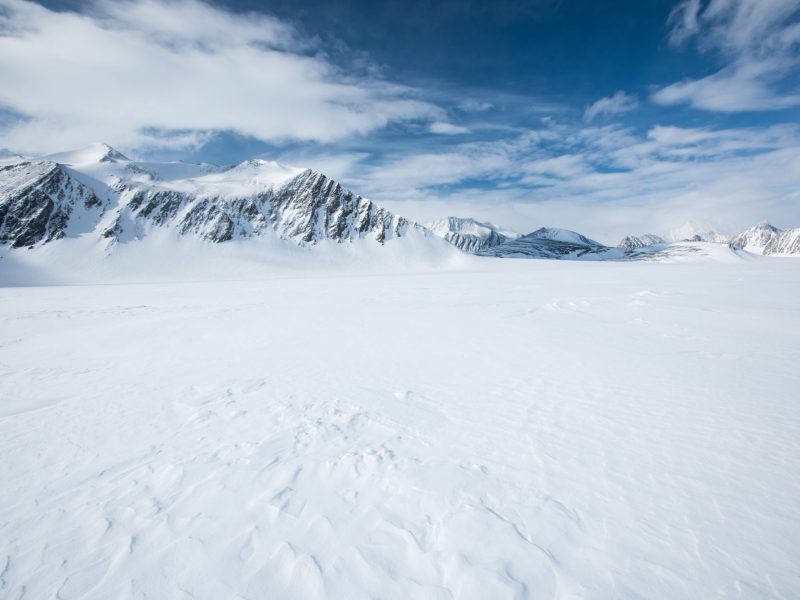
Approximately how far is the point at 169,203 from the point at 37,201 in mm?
25791

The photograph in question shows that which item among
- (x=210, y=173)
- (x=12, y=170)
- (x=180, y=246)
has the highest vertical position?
(x=210, y=173)

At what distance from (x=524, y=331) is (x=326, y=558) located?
1053 centimetres

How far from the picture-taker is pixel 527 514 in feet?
12.3

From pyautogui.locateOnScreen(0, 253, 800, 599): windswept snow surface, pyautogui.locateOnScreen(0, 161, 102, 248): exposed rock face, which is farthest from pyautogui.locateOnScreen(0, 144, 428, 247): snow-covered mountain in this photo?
pyautogui.locateOnScreen(0, 253, 800, 599): windswept snow surface

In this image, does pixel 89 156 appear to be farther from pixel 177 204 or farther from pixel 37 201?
pixel 177 204

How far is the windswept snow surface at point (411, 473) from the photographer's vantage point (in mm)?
3137

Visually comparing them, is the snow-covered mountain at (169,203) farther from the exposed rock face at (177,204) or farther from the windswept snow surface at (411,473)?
the windswept snow surface at (411,473)

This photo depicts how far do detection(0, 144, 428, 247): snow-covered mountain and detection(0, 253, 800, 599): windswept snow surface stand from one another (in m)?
92.4

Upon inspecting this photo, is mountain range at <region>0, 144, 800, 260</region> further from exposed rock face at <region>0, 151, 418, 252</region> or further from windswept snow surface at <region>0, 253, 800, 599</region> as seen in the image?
windswept snow surface at <region>0, 253, 800, 599</region>

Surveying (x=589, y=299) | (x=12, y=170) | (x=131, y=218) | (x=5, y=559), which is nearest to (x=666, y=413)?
(x=5, y=559)

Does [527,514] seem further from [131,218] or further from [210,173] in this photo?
[210,173]

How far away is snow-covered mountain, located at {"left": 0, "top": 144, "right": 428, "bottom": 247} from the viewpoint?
78.8 meters

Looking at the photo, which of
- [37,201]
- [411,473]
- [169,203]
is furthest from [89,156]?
[411,473]

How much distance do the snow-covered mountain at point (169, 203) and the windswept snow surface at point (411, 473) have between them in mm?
92375
